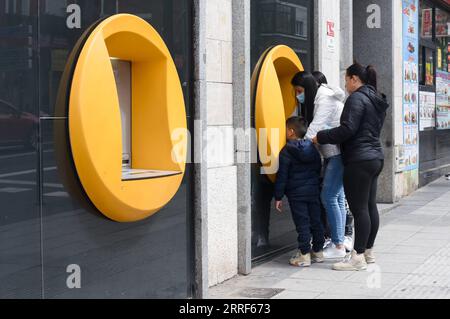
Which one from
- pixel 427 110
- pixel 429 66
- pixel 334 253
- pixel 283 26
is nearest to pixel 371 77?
pixel 283 26

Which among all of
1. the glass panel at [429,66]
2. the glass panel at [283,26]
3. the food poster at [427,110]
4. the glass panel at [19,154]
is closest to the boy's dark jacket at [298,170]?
the glass panel at [283,26]

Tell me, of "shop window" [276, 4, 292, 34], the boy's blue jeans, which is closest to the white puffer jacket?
the boy's blue jeans

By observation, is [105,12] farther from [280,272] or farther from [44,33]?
[280,272]

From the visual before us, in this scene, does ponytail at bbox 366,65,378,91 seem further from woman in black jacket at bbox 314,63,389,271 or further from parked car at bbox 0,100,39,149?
parked car at bbox 0,100,39,149

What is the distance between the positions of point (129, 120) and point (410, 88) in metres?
8.31

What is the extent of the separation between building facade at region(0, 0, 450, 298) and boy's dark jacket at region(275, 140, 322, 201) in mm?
243

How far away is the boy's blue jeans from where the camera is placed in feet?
24.0

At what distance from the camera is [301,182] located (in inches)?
288

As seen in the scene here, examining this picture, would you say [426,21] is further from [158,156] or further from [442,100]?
[158,156]

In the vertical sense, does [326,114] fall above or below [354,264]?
above

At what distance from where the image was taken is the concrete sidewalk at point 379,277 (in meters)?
6.33

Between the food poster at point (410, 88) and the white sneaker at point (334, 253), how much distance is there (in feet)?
16.3

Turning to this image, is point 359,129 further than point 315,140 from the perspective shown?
No

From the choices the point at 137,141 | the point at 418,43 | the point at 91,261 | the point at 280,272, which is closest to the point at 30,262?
the point at 91,261
